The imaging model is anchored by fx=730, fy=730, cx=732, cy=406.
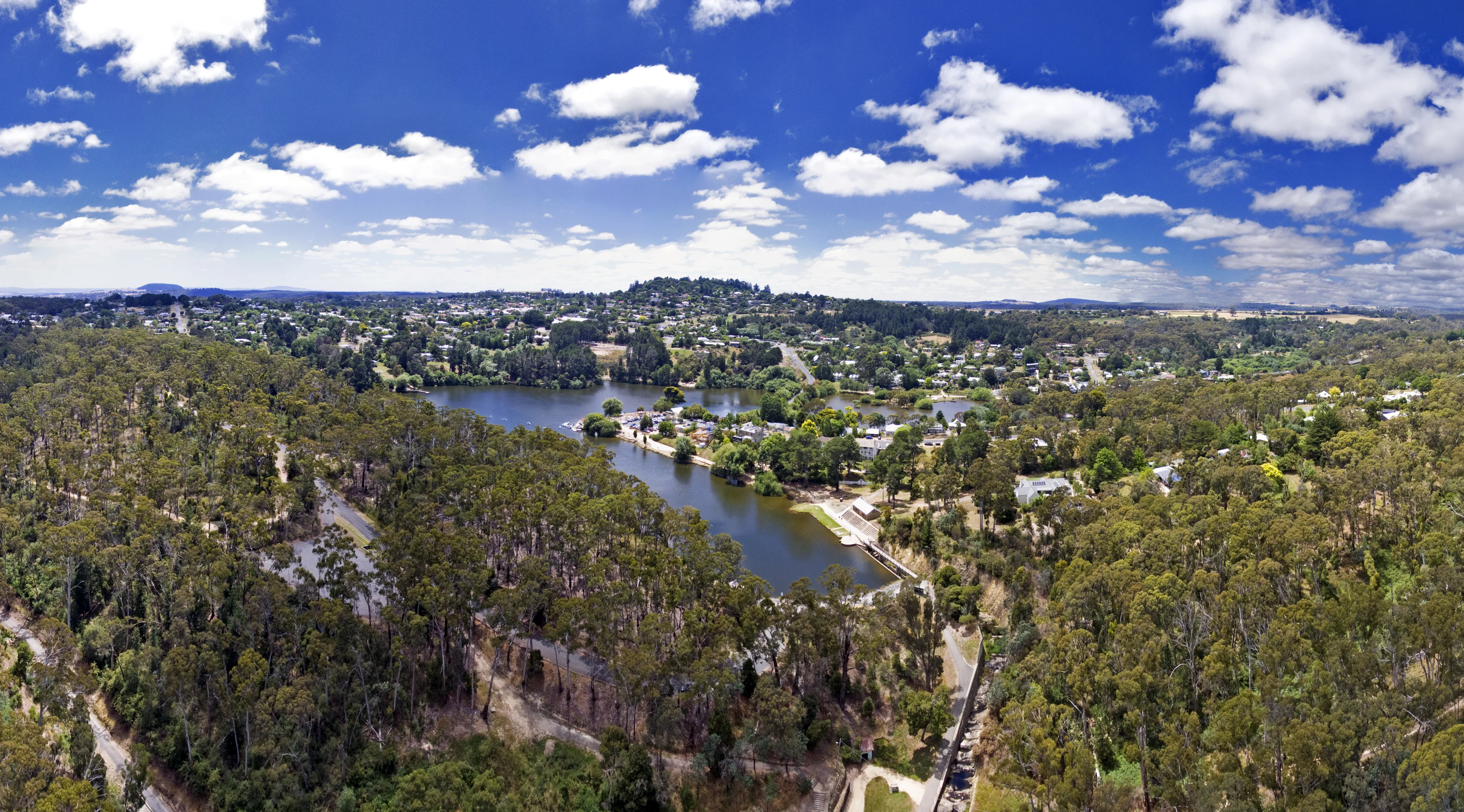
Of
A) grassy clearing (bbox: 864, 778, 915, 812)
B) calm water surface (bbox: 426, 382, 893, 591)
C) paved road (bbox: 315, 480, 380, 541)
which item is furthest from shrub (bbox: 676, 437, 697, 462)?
grassy clearing (bbox: 864, 778, 915, 812)

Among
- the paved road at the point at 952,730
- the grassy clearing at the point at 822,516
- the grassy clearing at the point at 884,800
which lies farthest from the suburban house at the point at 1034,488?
the grassy clearing at the point at 884,800

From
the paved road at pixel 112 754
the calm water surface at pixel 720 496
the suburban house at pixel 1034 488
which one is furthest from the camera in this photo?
the suburban house at pixel 1034 488

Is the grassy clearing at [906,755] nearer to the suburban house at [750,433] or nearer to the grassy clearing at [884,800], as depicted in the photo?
the grassy clearing at [884,800]

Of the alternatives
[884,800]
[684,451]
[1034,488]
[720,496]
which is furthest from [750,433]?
[884,800]

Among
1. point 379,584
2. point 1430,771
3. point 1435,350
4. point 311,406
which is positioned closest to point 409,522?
point 379,584

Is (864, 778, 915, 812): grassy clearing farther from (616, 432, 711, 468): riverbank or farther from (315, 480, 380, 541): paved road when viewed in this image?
(616, 432, 711, 468): riverbank

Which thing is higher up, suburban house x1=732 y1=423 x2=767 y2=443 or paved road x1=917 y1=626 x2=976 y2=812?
suburban house x1=732 y1=423 x2=767 y2=443
